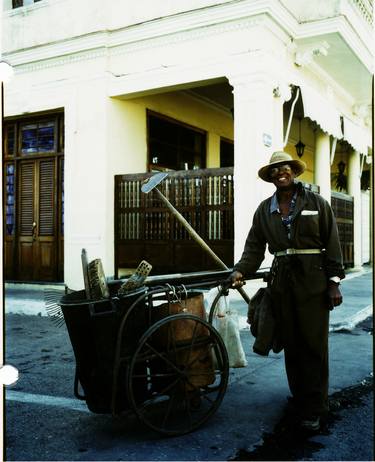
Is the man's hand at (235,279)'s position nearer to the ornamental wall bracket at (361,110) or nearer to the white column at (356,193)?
the white column at (356,193)

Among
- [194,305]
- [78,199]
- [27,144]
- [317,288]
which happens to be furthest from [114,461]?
Answer: [27,144]

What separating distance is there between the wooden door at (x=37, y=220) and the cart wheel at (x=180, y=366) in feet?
24.1

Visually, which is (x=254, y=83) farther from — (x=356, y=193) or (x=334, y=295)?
(x=356, y=193)

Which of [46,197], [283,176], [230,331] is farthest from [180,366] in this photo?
[46,197]

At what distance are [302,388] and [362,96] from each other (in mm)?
11291

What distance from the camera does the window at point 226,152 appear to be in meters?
13.0

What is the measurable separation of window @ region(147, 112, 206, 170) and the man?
7.27 meters

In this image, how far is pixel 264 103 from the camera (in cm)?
813

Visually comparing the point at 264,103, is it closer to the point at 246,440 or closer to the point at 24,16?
the point at 24,16

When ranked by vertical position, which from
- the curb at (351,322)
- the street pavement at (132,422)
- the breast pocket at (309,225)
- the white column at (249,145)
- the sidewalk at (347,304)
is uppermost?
the white column at (249,145)

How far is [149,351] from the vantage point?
331 centimetres

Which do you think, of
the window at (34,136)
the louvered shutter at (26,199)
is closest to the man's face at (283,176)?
the window at (34,136)

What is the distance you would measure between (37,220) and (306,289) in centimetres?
811

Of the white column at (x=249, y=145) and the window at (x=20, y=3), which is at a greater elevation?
the window at (x=20, y=3)
